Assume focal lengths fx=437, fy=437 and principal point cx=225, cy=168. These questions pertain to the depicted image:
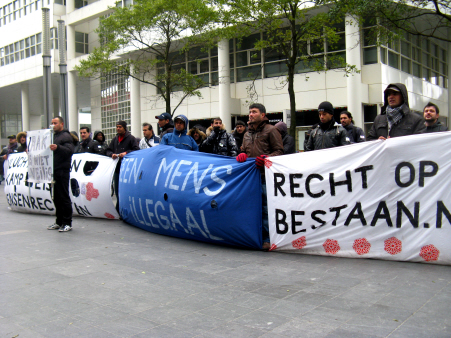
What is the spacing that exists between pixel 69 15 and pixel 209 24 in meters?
20.7

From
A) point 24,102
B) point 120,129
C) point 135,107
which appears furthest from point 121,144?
point 24,102

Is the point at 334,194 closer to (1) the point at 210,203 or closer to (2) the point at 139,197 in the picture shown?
(1) the point at 210,203

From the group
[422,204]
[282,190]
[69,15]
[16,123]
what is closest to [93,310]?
[282,190]

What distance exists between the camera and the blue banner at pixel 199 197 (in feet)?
20.3

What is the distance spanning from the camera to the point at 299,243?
5.90 metres

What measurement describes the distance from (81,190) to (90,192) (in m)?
0.27

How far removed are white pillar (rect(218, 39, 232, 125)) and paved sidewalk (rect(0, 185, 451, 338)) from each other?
17.4 m

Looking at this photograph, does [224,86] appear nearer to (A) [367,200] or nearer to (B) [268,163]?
(B) [268,163]

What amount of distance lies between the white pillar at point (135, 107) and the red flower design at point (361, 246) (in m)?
24.4

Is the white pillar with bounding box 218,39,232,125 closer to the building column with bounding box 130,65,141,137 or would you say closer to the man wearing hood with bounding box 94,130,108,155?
the building column with bounding box 130,65,141,137

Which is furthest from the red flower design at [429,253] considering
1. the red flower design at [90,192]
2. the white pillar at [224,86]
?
the white pillar at [224,86]

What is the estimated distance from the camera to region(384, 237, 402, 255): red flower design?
5246 mm

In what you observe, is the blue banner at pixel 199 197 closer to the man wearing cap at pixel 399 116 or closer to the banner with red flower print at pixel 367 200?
the banner with red flower print at pixel 367 200

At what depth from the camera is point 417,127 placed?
5801 mm
